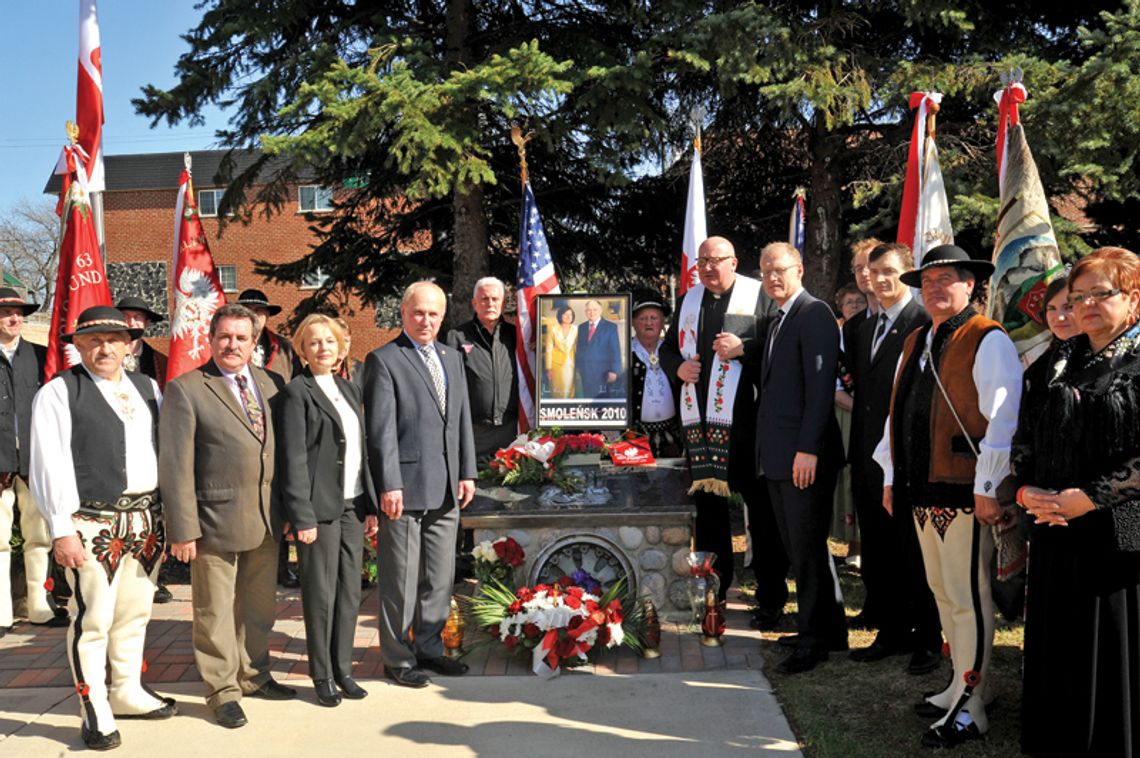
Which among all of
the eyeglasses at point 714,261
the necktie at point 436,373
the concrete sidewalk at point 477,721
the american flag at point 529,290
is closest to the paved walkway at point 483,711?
the concrete sidewalk at point 477,721

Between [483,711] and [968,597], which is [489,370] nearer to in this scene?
[483,711]

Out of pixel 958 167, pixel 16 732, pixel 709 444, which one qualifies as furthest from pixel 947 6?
pixel 16 732

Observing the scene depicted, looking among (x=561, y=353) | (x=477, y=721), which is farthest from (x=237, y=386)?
(x=561, y=353)

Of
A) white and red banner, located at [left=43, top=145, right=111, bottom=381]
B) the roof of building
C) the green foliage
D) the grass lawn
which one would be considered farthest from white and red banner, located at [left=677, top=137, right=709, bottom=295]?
the roof of building

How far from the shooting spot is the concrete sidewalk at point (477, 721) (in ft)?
12.8

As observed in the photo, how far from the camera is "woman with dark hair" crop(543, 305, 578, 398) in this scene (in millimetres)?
6281

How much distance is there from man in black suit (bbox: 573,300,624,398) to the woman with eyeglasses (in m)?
3.20

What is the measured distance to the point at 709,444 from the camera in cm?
557

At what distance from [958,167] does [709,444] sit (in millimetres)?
4433

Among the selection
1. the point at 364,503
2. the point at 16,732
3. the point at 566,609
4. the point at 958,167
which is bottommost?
the point at 16,732

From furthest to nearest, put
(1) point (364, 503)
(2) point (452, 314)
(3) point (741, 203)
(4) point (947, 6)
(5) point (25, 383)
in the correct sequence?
(3) point (741, 203) < (2) point (452, 314) < (4) point (947, 6) < (5) point (25, 383) < (1) point (364, 503)

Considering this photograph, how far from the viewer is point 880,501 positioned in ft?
16.1

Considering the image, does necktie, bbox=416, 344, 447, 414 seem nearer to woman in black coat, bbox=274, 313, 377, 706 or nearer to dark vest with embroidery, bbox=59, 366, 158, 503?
woman in black coat, bbox=274, 313, 377, 706

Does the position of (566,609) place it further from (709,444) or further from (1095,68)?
(1095,68)
